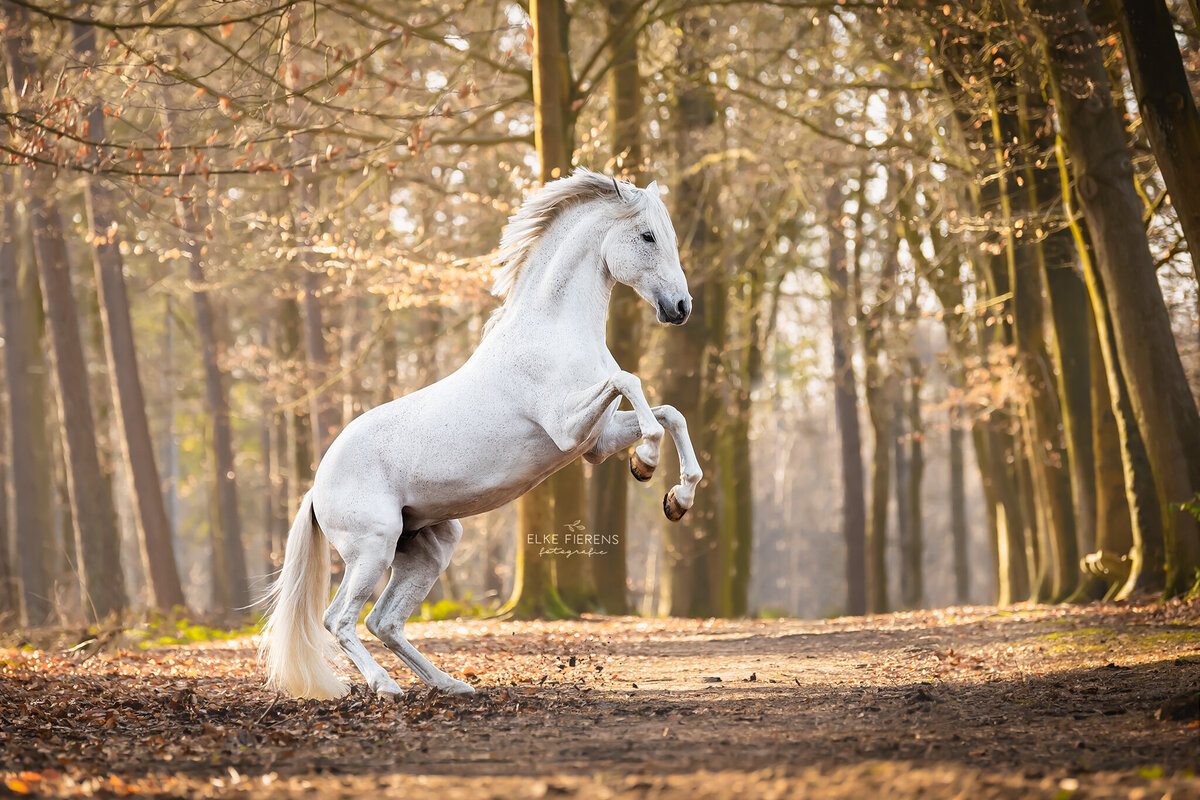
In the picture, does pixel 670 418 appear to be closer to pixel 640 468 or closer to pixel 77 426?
pixel 640 468

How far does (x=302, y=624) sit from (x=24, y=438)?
15.2 metres

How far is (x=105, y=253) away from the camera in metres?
16.8

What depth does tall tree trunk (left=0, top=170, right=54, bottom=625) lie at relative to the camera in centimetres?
1864

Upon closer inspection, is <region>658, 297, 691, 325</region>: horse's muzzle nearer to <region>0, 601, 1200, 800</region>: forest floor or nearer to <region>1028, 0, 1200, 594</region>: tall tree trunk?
<region>0, 601, 1200, 800</region>: forest floor

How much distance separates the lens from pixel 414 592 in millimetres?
6750

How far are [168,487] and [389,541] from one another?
35.4 metres

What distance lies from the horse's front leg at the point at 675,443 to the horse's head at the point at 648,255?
2.06 ft

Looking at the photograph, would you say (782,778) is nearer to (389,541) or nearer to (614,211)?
(389,541)

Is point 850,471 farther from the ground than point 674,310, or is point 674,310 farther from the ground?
point 674,310

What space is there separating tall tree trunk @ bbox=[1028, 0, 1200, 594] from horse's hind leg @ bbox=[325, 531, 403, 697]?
23.3 ft

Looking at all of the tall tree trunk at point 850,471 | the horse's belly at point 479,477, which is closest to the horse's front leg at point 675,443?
the horse's belly at point 479,477

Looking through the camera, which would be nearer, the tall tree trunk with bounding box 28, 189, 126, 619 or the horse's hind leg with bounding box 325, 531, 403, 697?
the horse's hind leg with bounding box 325, 531, 403, 697

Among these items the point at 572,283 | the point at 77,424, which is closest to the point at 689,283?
the point at 77,424

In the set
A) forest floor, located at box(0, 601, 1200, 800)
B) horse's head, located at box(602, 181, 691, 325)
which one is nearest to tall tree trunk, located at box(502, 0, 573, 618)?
forest floor, located at box(0, 601, 1200, 800)
